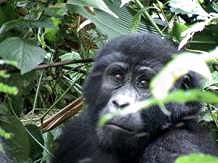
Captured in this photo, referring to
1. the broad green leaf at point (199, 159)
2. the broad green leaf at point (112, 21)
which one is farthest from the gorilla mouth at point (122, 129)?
the broad green leaf at point (199, 159)

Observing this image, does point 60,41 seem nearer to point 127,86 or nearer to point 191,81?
point 127,86

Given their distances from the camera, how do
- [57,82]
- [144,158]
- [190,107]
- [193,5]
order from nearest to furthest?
[144,158] → [190,107] → [193,5] → [57,82]

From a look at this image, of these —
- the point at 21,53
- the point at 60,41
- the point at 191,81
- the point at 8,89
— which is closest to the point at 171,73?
the point at 8,89

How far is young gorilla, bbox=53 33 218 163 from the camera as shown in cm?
234

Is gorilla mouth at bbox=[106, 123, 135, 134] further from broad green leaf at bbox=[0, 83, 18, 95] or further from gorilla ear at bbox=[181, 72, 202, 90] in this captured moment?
broad green leaf at bbox=[0, 83, 18, 95]

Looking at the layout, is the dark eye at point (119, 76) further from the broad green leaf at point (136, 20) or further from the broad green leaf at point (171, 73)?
the broad green leaf at point (171, 73)

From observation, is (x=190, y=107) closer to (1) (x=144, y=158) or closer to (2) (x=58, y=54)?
(1) (x=144, y=158)

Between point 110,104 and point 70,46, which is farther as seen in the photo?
point 70,46

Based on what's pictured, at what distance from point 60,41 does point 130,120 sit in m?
1.25

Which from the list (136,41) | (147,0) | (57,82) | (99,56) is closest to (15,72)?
(99,56)

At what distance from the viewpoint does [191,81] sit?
278 cm

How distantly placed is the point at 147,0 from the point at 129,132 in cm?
149

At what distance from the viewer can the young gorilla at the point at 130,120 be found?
234 centimetres

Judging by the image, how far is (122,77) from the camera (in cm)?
271
